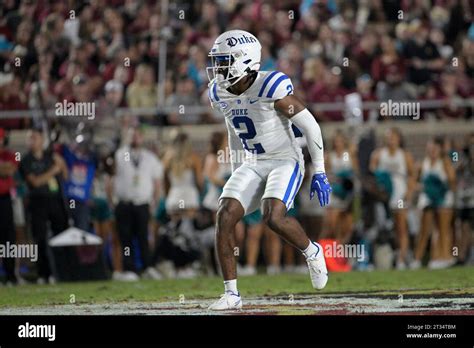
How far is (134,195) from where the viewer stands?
13.6 meters

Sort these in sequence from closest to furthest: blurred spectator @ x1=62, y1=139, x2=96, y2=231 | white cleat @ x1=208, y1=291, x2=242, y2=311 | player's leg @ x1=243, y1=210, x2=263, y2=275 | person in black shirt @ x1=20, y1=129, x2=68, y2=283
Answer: white cleat @ x1=208, y1=291, x2=242, y2=311, person in black shirt @ x1=20, y1=129, x2=68, y2=283, blurred spectator @ x1=62, y1=139, x2=96, y2=231, player's leg @ x1=243, y1=210, x2=263, y2=275

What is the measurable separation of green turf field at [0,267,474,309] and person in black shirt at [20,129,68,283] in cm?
101

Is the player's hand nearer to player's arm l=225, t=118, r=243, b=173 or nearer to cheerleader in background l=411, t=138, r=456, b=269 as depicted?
player's arm l=225, t=118, r=243, b=173

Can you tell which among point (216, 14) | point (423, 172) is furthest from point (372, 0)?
point (423, 172)

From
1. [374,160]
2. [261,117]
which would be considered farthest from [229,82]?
[374,160]

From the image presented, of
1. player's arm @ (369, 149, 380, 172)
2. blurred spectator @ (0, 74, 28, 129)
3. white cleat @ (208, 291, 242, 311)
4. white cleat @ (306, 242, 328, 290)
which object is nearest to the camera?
white cleat @ (208, 291, 242, 311)

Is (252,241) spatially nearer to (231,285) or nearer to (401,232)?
(401,232)

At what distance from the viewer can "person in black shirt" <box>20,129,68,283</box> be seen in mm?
13203

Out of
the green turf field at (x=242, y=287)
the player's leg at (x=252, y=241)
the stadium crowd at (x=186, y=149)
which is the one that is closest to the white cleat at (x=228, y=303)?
the green turf field at (x=242, y=287)

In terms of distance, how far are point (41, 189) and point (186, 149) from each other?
5.72 ft

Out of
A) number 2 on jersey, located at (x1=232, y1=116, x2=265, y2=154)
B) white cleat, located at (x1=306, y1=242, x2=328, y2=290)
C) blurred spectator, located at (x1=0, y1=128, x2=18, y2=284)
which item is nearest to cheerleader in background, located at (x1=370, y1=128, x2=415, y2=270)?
blurred spectator, located at (x1=0, y1=128, x2=18, y2=284)

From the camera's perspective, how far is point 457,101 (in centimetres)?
1460

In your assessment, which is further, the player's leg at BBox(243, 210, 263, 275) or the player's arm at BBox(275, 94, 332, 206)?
the player's leg at BBox(243, 210, 263, 275)
